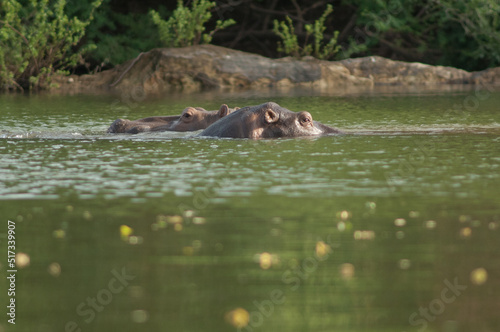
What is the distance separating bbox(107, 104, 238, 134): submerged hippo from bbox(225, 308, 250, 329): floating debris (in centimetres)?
634

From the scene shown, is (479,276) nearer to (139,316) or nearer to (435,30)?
(139,316)

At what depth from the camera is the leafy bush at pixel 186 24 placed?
20.3 metres

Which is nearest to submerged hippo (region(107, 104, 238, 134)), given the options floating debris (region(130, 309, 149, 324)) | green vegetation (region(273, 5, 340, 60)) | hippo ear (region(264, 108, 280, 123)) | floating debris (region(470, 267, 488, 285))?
hippo ear (region(264, 108, 280, 123))

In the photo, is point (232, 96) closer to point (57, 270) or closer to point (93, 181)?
point (93, 181)

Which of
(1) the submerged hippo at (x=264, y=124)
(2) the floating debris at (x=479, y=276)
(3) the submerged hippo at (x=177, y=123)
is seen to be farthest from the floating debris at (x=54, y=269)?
(3) the submerged hippo at (x=177, y=123)

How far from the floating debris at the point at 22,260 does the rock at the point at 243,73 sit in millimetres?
14896

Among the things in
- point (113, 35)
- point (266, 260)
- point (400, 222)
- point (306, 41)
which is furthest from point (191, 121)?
point (113, 35)

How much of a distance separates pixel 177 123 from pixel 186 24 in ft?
38.6

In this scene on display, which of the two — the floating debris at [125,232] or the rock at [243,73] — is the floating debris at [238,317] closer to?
the floating debris at [125,232]

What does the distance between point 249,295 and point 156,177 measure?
2900 mm

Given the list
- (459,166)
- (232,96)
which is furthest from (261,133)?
(232,96)

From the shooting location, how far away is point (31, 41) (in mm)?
18203

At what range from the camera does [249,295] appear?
3.31 m

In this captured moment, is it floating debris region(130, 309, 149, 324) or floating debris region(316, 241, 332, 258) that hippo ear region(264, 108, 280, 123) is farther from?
floating debris region(130, 309, 149, 324)
